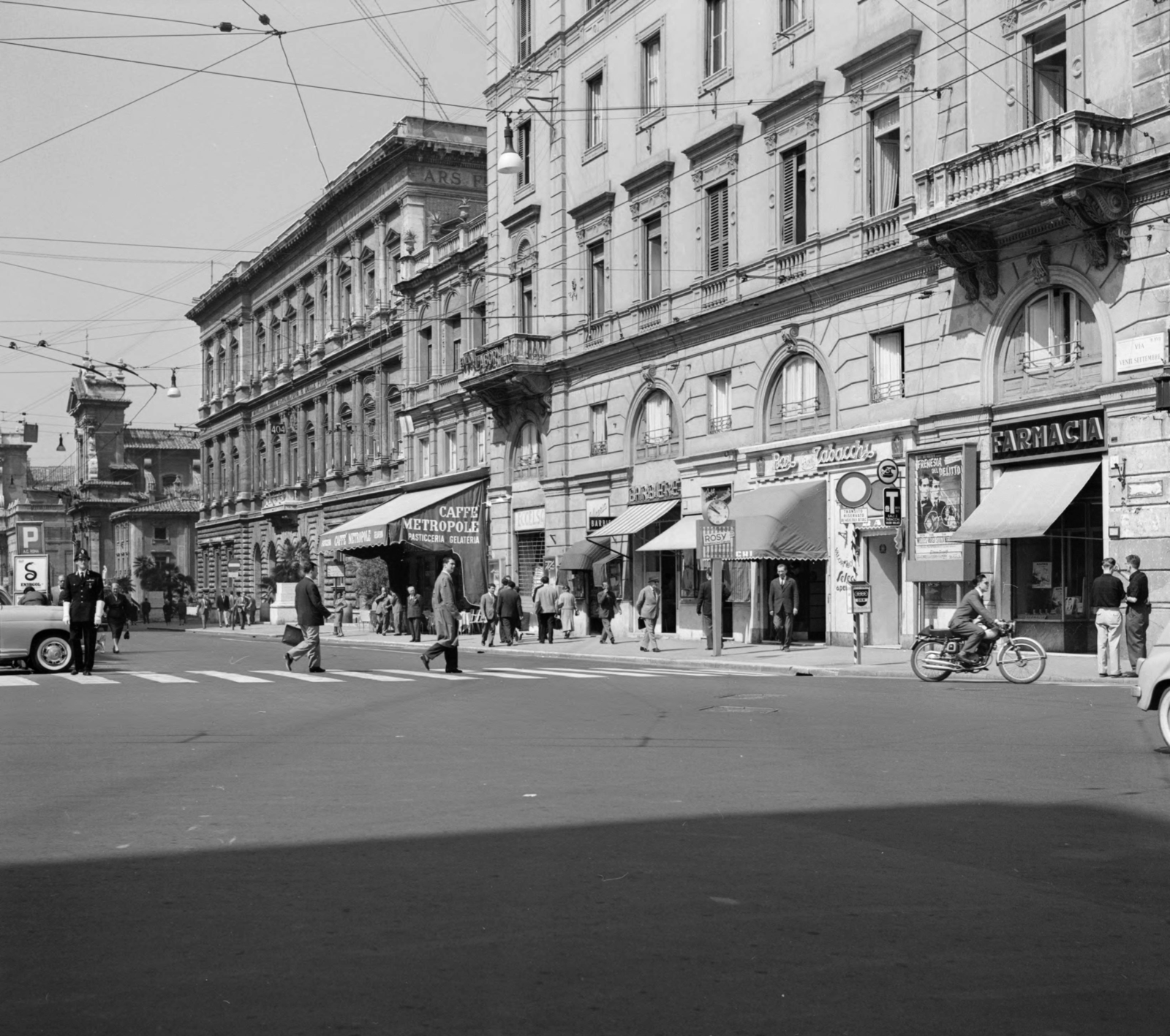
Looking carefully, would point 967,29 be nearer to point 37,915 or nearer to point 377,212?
point 37,915

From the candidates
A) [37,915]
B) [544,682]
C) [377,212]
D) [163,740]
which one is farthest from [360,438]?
[37,915]

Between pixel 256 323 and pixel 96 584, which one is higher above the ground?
pixel 256 323

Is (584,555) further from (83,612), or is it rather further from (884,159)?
(83,612)

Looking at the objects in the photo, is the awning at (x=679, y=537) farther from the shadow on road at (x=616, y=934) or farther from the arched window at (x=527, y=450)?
the shadow on road at (x=616, y=934)

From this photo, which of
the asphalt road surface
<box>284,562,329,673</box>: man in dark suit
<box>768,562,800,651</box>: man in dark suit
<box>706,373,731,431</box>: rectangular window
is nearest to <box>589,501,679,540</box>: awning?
<box>706,373,731,431</box>: rectangular window

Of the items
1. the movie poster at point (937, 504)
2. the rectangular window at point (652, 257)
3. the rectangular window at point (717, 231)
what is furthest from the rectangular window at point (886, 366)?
the rectangular window at point (652, 257)

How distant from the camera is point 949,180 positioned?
27328 mm

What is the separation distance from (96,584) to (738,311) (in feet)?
54.8

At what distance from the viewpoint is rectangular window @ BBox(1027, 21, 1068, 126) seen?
26.6 m

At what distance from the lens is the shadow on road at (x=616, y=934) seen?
204 inches

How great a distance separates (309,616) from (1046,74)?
15865 millimetres

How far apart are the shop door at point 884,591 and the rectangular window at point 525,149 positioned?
1983 cm

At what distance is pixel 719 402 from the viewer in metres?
37.1

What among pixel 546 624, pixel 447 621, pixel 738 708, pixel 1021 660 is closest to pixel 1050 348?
pixel 1021 660
